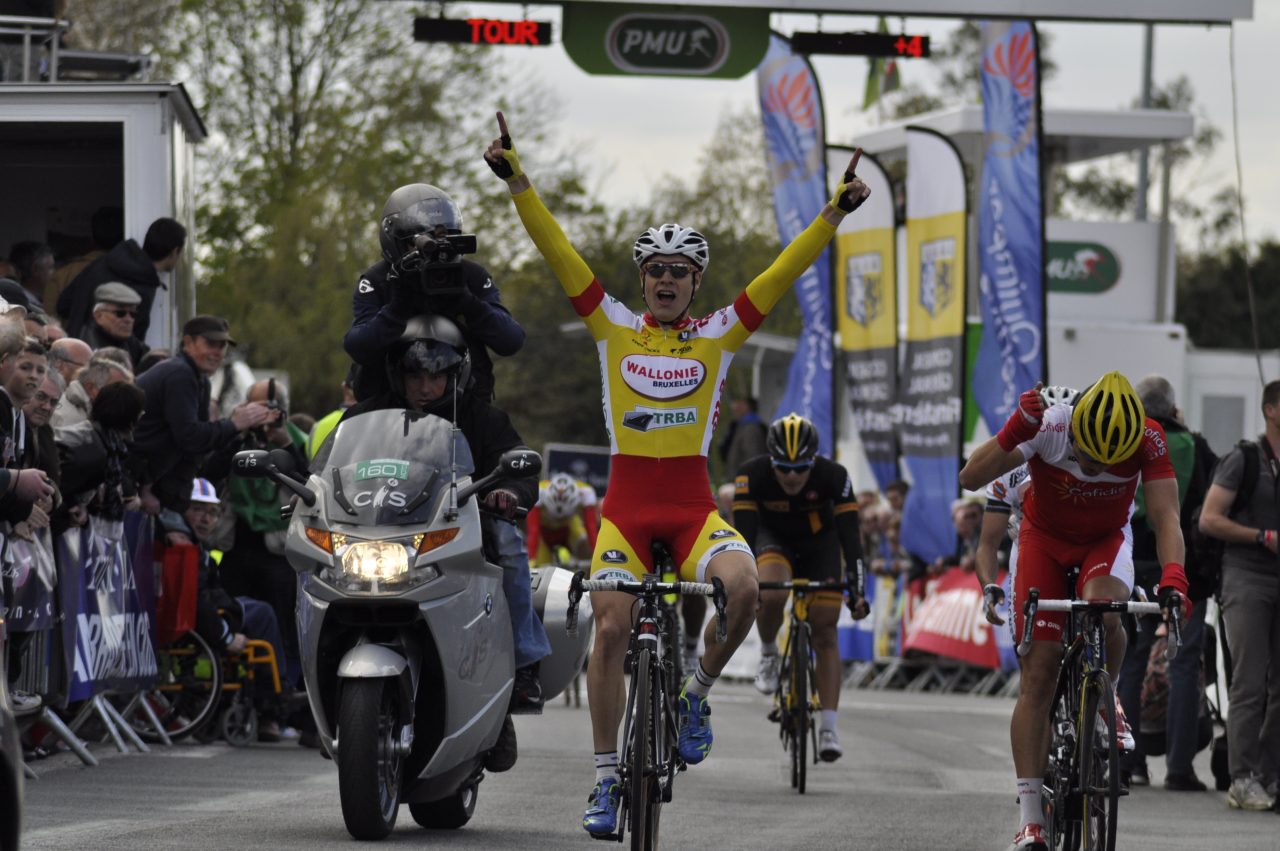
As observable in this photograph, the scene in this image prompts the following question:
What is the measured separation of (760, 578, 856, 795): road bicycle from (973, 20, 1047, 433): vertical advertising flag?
1263 centimetres

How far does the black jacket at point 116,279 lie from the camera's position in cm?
1650

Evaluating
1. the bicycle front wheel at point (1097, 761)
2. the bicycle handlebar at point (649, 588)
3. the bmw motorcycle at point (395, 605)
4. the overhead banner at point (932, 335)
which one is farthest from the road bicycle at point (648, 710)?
the overhead banner at point (932, 335)

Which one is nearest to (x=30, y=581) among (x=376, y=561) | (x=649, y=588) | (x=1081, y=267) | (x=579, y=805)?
(x=579, y=805)

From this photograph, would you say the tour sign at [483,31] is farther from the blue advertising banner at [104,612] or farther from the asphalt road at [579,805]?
the blue advertising banner at [104,612]

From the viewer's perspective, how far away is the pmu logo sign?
Answer: 80.4 ft

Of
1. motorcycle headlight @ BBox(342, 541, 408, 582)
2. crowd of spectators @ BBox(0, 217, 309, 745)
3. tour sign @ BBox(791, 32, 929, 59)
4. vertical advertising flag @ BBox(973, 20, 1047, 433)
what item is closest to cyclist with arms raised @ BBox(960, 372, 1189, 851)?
motorcycle headlight @ BBox(342, 541, 408, 582)

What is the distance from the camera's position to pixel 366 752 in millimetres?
9047

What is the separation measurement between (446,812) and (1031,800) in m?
2.40

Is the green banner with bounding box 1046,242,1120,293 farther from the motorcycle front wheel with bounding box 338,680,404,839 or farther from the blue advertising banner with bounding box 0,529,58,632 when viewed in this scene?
the motorcycle front wheel with bounding box 338,680,404,839

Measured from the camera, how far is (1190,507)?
50.2ft

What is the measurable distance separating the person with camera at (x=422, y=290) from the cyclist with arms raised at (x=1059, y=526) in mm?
2102

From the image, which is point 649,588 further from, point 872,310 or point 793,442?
point 872,310

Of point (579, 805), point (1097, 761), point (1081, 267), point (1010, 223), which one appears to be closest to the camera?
point (1097, 761)

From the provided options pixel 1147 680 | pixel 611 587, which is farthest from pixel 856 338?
pixel 611 587
